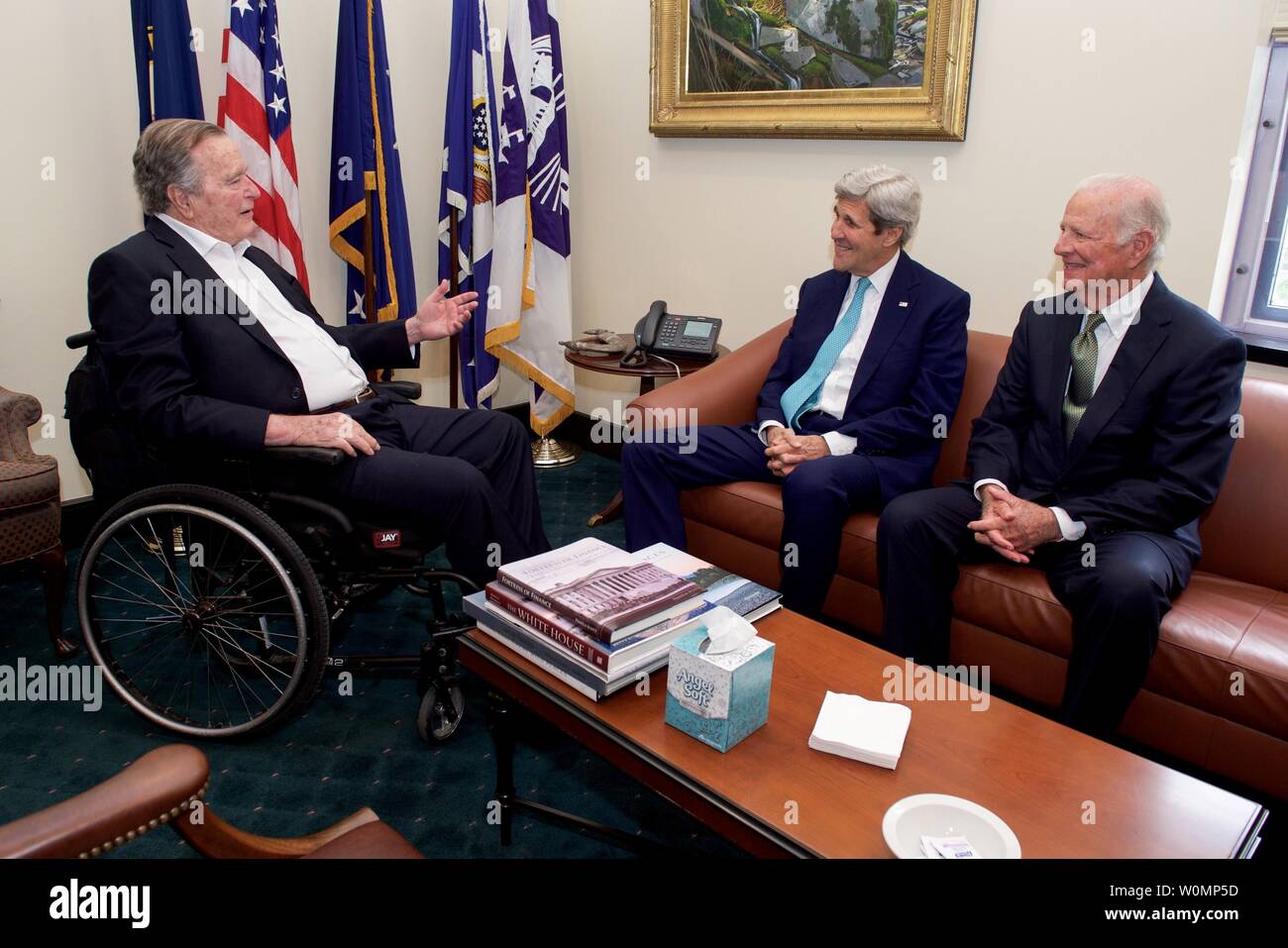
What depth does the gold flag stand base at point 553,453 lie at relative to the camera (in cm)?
404

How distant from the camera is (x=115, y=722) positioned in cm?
214

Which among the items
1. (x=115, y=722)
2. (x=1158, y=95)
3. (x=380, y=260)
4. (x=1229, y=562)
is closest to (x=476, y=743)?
(x=115, y=722)

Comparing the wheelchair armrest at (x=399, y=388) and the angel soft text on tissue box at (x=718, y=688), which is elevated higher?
the wheelchair armrest at (x=399, y=388)

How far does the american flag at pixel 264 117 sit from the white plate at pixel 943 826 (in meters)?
2.64

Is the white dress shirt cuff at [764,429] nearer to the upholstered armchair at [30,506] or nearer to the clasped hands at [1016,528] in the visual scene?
the clasped hands at [1016,528]

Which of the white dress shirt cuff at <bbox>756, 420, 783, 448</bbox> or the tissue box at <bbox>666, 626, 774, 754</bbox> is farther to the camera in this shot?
the white dress shirt cuff at <bbox>756, 420, 783, 448</bbox>

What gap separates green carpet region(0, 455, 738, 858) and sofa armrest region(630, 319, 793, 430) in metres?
0.98

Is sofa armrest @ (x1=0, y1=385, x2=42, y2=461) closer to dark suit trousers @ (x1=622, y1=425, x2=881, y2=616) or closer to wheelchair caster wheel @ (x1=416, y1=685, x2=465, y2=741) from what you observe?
wheelchair caster wheel @ (x1=416, y1=685, x2=465, y2=741)

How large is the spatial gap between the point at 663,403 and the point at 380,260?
1406 mm

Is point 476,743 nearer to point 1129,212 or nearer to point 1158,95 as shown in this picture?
point 1129,212

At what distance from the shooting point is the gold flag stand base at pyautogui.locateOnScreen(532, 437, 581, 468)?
404 cm

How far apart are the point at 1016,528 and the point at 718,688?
40.7 inches

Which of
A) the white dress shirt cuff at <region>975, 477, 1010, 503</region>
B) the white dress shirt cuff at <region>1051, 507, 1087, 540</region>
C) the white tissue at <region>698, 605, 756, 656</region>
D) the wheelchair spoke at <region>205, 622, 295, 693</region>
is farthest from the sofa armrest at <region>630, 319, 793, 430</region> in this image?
the white tissue at <region>698, 605, 756, 656</region>

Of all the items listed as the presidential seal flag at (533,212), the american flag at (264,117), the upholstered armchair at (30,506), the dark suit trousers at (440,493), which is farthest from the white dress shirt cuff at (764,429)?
the upholstered armchair at (30,506)
